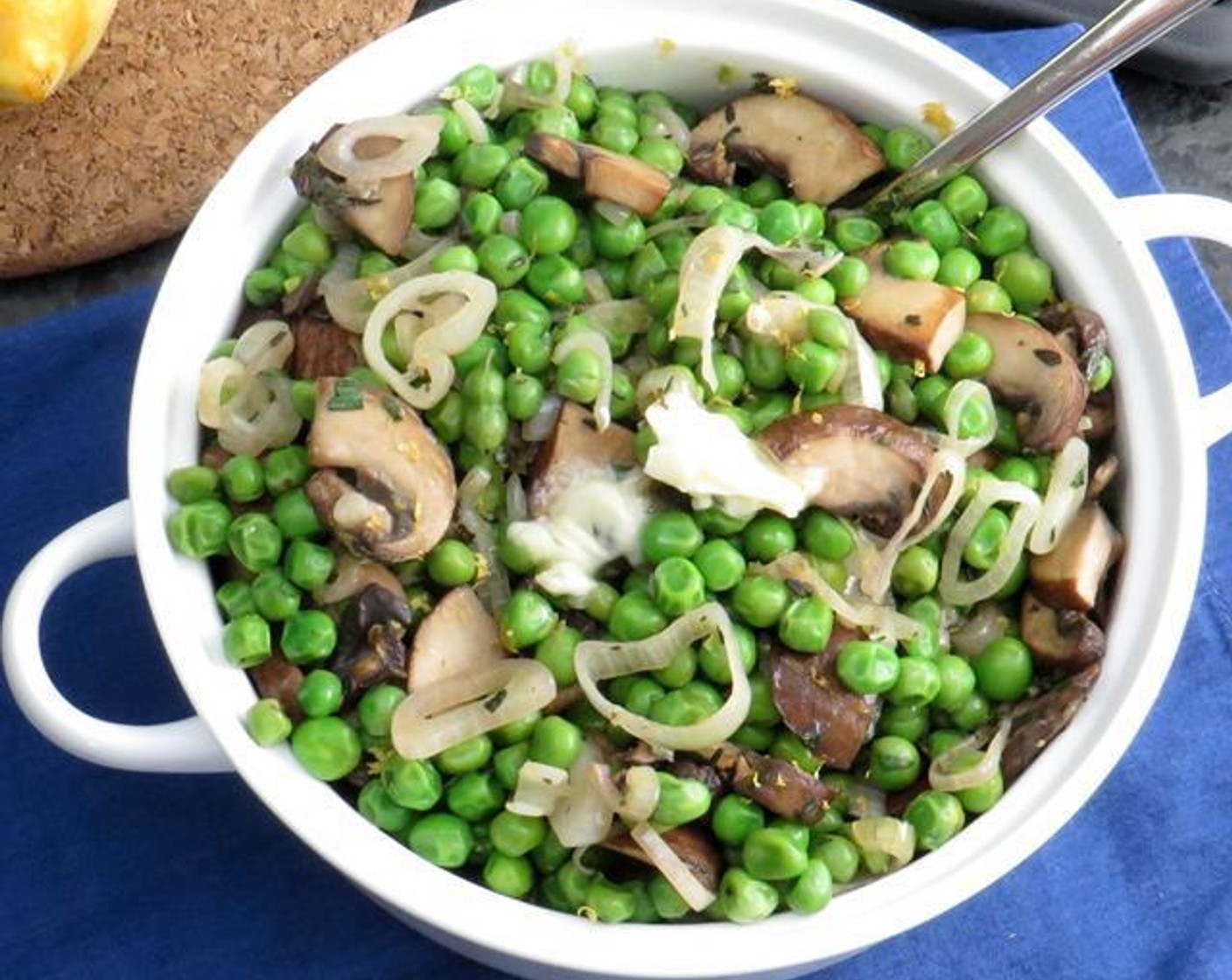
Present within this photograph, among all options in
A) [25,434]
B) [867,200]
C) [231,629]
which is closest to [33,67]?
[25,434]

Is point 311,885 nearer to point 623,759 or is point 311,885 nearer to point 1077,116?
point 623,759

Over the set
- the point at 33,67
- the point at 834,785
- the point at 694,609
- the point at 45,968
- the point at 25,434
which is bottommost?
the point at 45,968

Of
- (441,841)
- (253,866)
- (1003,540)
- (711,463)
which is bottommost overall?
(253,866)

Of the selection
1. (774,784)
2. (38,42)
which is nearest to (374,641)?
(774,784)

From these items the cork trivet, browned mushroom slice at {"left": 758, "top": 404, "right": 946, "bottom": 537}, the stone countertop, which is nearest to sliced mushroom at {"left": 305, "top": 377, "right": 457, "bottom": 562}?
browned mushroom slice at {"left": 758, "top": 404, "right": 946, "bottom": 537}

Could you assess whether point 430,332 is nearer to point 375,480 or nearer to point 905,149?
point 375,480

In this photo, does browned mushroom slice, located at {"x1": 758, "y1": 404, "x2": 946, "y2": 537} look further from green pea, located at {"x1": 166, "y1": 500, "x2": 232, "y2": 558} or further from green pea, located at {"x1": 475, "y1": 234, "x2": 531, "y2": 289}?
green pea, located at {"x1": 166, "y1": 500, "x2": 232, "y2": 558}
